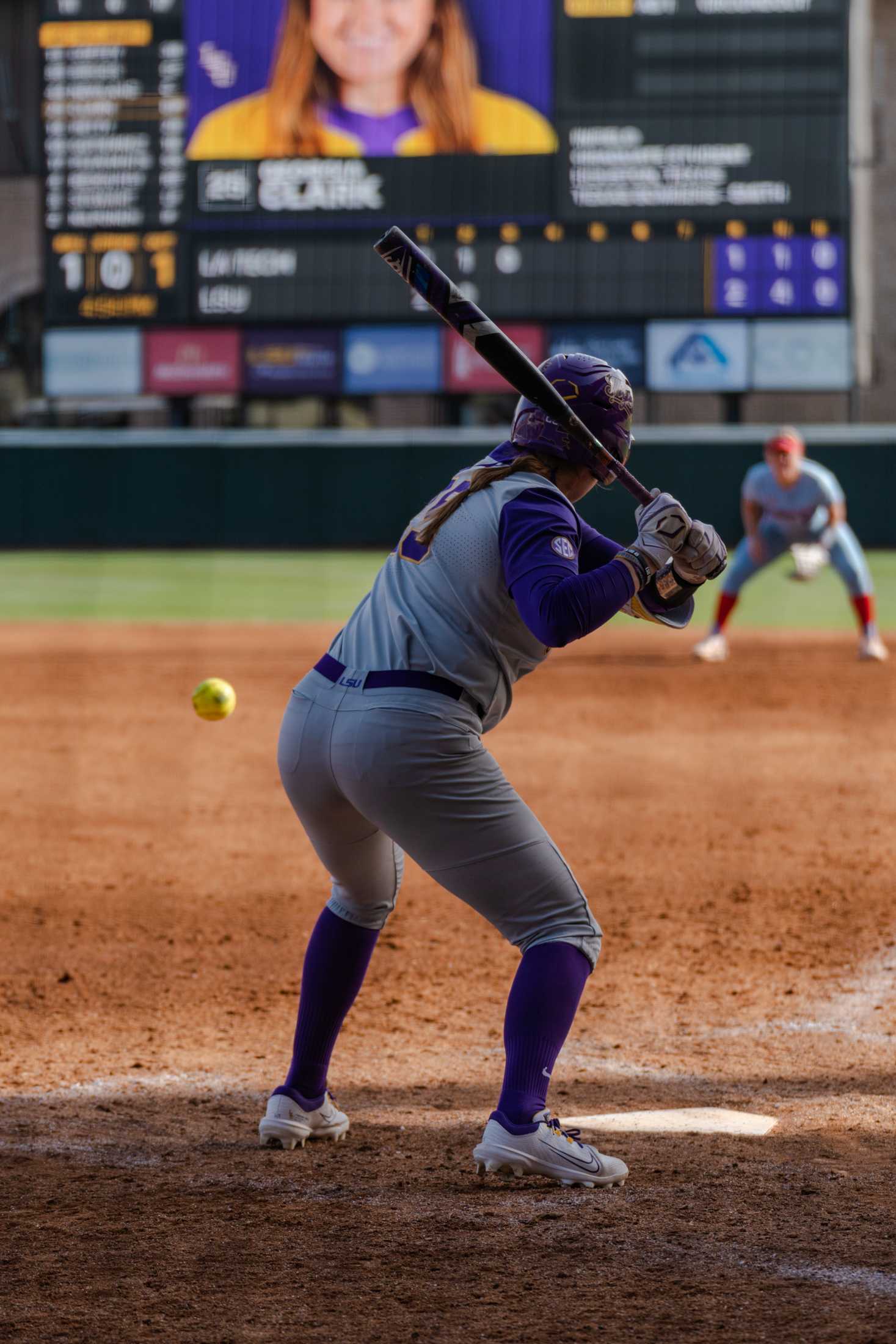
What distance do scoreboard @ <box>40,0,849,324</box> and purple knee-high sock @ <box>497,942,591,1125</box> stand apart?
16.1m

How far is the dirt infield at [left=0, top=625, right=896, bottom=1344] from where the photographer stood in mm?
2570

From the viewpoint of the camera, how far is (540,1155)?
119 inches

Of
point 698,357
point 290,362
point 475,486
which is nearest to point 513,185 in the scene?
point 698,357

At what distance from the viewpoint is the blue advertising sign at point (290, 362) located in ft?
64.8

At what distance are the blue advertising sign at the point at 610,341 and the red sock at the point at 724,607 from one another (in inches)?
301

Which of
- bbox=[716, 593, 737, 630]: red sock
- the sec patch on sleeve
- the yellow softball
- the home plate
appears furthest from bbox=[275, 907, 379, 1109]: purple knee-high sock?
bbox=[716, 593, 737, 630]: red sock

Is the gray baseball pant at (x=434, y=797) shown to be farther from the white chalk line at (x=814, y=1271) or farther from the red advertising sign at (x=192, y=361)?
the red advertising sign at (x=192, y=361)

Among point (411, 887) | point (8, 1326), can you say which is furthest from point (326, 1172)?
point (411, 887)

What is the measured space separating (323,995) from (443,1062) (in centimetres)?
76

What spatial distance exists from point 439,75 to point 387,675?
17.0 metres

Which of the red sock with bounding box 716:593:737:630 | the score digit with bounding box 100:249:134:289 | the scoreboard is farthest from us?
the score digit with bounding box 100:249:134:289

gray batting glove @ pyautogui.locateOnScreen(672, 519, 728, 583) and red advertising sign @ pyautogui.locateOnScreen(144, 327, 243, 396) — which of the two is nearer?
gray batting glove @ pyautogui.locateOnScreen(672, 519, 728, 583)

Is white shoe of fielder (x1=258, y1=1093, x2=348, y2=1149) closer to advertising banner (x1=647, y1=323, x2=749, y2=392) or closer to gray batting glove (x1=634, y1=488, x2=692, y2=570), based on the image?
gray batting glove (x1=634, y1=488, x2=692, y2=570)

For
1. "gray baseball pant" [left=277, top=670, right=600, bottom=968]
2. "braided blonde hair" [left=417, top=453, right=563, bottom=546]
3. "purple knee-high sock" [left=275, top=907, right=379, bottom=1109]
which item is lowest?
"purple knee-high sock" [left=275, top=907, right=379, bottom=1109]
